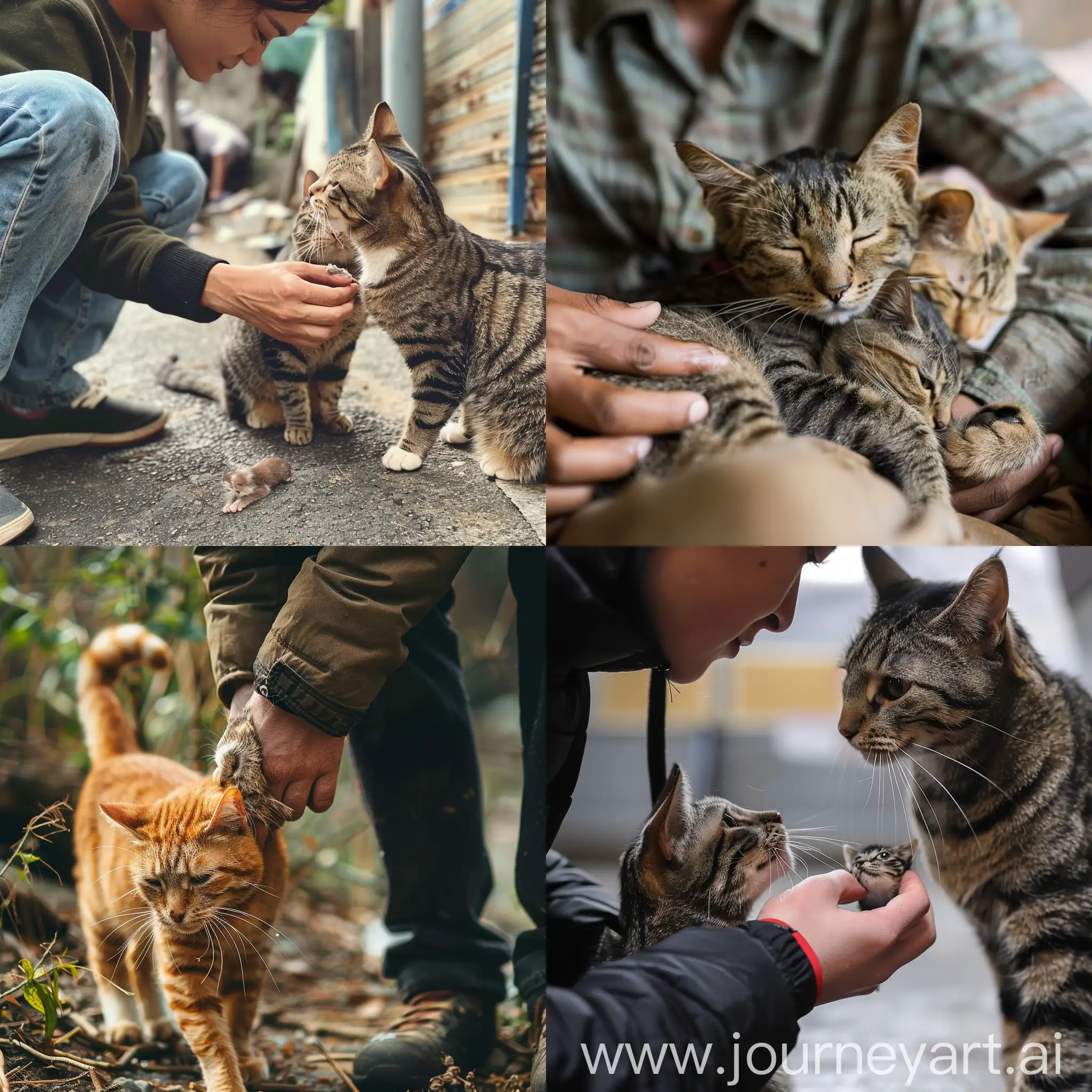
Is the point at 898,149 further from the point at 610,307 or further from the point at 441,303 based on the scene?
the point at 441,303

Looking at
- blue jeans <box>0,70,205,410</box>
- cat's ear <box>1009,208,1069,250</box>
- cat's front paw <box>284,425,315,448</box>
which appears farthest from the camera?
cat's ear <box>1009,208,1069,250</box>

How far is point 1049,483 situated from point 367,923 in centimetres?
105

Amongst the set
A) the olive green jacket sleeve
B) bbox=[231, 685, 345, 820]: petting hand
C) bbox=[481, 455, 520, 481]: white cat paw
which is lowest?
bbox=[231, 685, 345, 820]: petting hand

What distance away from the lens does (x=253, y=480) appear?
3.50 ft

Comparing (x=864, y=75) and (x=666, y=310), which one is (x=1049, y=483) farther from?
(x=864, y=75)

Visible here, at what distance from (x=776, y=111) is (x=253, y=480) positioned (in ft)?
3.18

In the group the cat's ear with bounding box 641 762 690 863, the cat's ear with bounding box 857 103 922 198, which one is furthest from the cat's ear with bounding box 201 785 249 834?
the cat's ear with bounding box 857 103 922 198

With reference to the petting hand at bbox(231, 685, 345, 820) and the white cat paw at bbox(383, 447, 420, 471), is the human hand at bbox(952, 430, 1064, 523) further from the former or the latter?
the petting hand at bbox(231, 685, 345, 820)

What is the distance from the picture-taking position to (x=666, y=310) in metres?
1.10

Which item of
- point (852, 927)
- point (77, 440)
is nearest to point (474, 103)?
point (77, 440)

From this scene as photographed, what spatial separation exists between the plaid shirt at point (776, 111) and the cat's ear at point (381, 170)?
0.30m

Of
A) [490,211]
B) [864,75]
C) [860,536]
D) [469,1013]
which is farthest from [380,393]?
[864,75]

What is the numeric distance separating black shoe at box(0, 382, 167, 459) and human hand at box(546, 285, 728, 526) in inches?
19.3

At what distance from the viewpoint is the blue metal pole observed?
108cm
